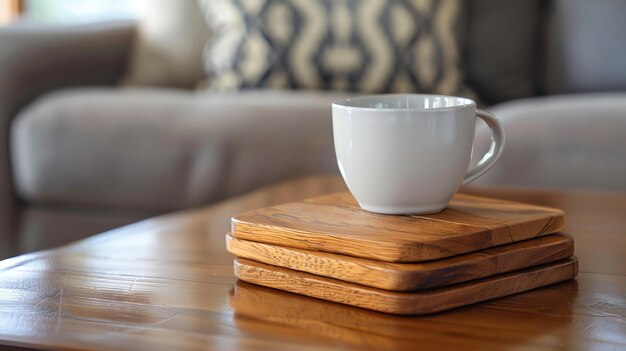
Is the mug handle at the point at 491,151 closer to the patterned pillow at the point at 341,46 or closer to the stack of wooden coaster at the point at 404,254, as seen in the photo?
the stack of wooden coaster at the point at 404,254

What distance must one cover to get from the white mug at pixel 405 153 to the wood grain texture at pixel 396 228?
0.02 metres

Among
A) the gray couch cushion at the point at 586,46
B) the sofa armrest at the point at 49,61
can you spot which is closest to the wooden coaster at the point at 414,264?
the sofa armrest at the point at 49,61

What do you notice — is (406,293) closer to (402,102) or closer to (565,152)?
(402,102)

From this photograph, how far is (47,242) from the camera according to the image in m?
1.83

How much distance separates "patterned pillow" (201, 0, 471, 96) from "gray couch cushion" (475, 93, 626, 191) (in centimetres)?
50

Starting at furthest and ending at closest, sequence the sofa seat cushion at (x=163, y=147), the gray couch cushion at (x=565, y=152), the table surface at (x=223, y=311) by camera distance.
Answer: the sofa seat cushion at (x=163, y=147) → the gray couch cushion at (x=565, y=152) → the table surface at (x=223, y=311)

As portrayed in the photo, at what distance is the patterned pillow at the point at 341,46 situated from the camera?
6.68 ft

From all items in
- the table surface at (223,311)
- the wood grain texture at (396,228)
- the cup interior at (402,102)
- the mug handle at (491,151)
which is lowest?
the table surface at (223,311)

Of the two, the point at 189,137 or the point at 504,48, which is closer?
the point at 189,137

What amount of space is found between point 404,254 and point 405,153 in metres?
0.10

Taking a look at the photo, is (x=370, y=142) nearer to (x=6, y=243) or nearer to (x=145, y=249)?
(x=145, y=249)

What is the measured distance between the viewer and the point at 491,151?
0.77 metres

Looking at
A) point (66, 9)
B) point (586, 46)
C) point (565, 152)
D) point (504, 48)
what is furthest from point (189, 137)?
point (66, 9)

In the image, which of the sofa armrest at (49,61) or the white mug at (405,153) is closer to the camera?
the white mug at (405,153)
